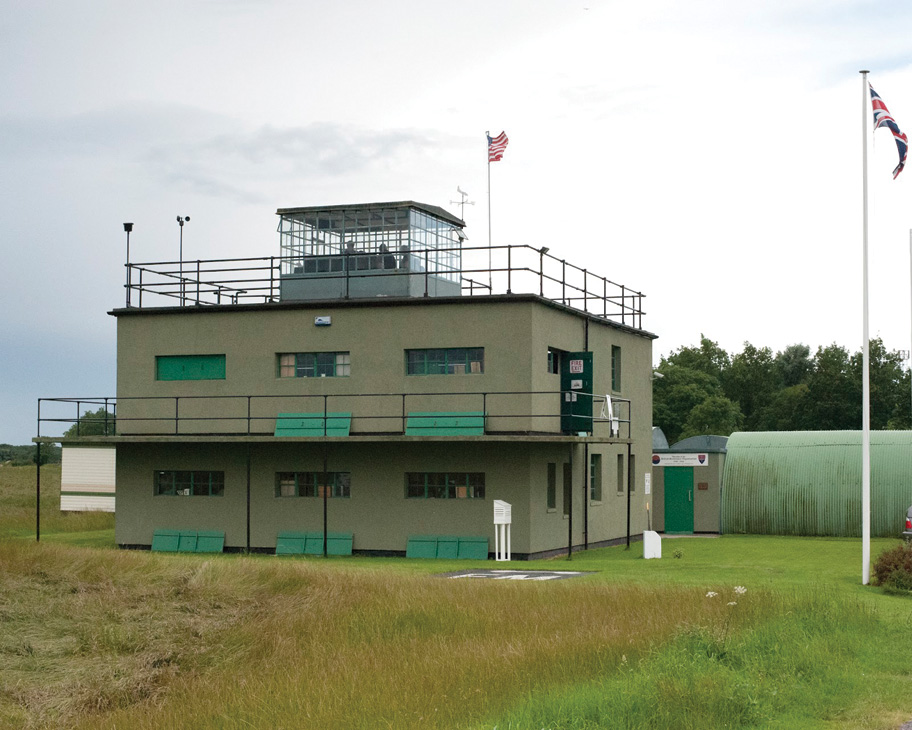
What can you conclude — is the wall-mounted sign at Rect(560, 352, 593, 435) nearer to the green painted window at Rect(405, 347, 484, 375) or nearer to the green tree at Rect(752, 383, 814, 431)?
the green painted window at Rect(405, 347, 484, 375)

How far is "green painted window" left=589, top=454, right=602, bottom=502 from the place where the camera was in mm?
33403

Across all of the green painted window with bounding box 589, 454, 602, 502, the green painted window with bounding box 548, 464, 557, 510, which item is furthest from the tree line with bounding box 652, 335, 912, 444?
the green painted window with bounding box 548, 464, 557, 510

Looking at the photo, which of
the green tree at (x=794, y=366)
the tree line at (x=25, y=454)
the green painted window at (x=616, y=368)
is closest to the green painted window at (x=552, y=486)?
the green painted window at (x=616, y=368)

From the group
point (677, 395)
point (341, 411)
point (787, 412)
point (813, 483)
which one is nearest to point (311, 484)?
point (341, 411)

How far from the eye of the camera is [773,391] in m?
89.9

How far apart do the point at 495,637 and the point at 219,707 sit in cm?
429

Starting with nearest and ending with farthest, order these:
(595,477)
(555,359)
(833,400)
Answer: (555,359) < (595,477) < (833,400)

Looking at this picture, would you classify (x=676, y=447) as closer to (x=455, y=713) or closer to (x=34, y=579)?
(x=34, y=579)

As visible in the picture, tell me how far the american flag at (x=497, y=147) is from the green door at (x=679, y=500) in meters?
13.7

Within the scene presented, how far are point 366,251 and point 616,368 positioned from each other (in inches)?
338

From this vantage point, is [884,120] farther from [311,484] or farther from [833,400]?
[833,400]

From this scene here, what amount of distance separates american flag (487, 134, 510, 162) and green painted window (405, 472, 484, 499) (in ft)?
28.5

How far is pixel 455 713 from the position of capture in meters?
11.5

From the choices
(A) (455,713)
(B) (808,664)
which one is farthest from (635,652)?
(A) (455,713)
